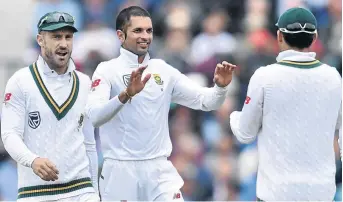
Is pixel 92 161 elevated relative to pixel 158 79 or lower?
lower

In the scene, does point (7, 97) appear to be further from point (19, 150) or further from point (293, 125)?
point (293, 125)

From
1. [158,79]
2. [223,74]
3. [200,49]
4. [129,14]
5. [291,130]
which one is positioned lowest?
[200,49]

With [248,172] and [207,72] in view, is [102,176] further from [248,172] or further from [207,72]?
[207,72]

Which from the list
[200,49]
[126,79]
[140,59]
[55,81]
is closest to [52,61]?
[55,81]

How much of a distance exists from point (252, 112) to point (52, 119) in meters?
1.67

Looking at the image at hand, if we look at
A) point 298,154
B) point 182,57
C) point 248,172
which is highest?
point 298,154

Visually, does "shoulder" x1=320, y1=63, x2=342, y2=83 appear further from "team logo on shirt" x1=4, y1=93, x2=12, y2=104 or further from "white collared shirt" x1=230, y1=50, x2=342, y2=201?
"team logo on shirt" x1=4, y1=93, x2=12, y2=104

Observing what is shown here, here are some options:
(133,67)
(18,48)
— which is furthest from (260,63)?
(133,67)

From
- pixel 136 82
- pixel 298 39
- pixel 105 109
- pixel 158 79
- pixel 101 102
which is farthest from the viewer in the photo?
pixel 158 79

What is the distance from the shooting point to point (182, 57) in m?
15.6

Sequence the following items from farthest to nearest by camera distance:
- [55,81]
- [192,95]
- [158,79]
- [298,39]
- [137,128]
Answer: [192,95]
[158,79]
[137,128]
[55,81]
[298,39]

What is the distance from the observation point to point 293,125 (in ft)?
28.1

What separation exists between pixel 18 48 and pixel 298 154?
7.75 metres

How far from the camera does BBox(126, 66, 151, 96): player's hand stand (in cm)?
883
